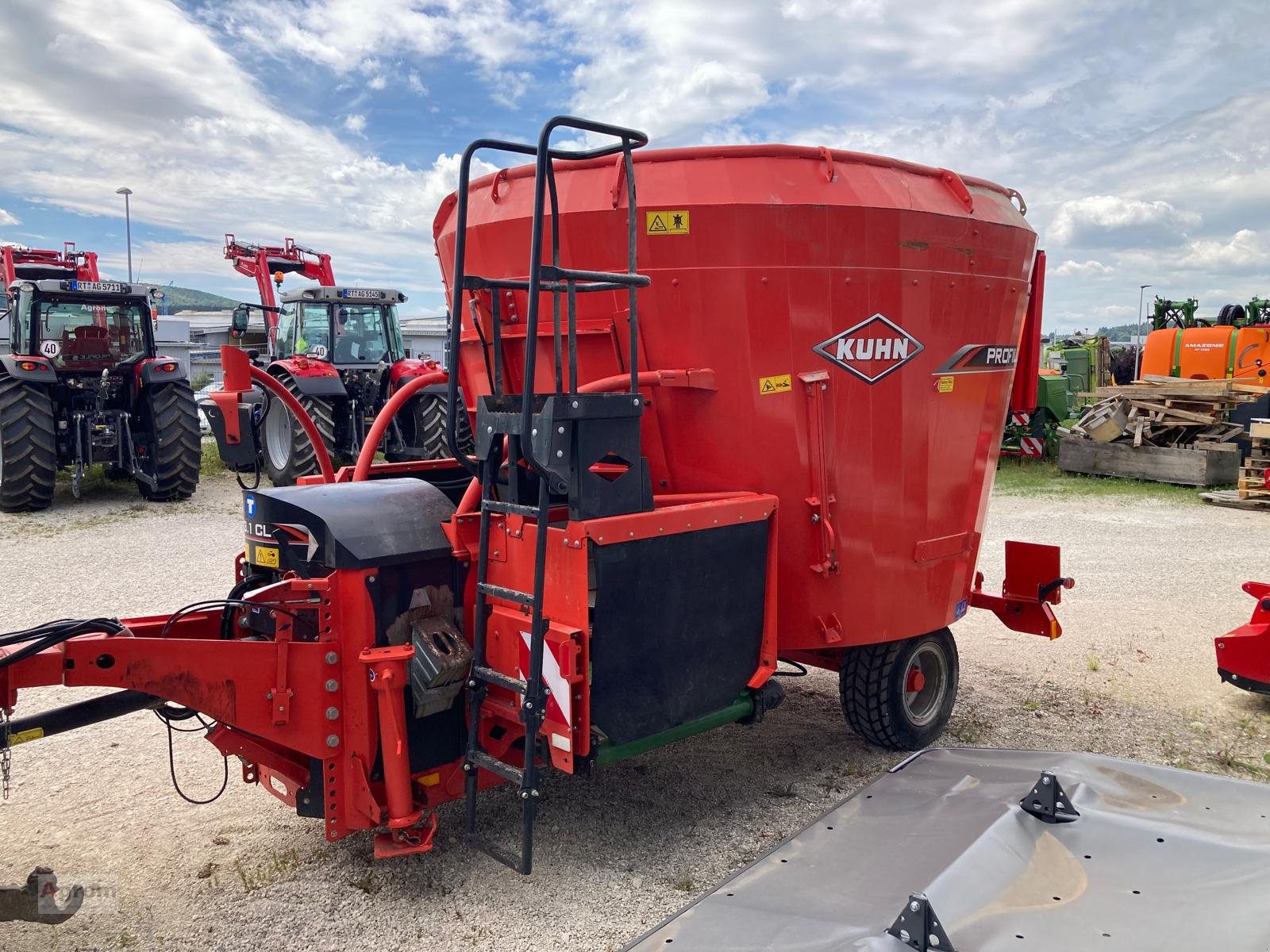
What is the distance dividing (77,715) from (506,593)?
129cm

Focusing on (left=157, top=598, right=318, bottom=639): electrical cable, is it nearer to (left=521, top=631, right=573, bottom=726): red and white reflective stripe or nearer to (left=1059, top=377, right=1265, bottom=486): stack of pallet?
(left=521, top=631, right=573, bottom=726): red and white reflective stripe

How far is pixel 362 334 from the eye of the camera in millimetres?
12898

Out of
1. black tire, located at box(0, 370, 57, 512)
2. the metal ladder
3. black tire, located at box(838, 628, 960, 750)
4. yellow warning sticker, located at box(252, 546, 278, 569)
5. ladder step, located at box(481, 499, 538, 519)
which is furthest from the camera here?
black tire, located at box(0, 370, 57, 512)

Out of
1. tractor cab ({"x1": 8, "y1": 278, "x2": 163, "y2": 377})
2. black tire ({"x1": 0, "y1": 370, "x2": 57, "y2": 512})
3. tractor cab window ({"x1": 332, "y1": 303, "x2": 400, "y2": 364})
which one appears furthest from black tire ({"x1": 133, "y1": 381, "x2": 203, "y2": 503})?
tractor cab window ({"x1": 332, "y1": 303, "x2": 400, "y2": 364})

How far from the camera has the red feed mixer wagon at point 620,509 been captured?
3.00 meters

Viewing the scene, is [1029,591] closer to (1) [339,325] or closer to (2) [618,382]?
(2) [618,382]

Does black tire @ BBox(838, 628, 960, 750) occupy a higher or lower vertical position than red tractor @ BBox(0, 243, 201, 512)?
lower

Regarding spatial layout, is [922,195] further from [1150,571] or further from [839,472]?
[1150,571]

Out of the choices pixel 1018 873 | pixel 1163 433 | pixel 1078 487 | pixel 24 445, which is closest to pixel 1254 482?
pixel 1078 487

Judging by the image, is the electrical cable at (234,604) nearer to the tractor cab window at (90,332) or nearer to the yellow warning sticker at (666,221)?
the yellow warning sticker at (666,221)

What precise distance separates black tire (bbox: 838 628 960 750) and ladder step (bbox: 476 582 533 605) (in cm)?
168

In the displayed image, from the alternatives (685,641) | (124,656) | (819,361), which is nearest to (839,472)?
(819,361)

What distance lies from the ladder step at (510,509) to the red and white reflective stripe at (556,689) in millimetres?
382

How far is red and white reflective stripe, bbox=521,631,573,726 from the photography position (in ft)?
9.75
